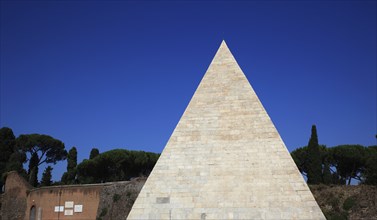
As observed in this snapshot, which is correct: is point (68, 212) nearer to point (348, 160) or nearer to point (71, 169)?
point (71, 169)

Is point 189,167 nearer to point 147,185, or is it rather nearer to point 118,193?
point 147,185

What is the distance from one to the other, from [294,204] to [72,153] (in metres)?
28.5

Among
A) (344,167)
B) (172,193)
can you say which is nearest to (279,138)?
(172,193)

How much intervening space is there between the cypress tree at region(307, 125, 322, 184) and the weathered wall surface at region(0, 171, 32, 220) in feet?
60.7

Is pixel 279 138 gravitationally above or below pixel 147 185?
above

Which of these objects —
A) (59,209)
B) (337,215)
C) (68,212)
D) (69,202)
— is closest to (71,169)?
(59,209)

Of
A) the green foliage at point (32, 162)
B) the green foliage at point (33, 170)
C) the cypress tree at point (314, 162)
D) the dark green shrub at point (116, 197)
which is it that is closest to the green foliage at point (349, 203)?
the cypress tree at point (314, 162)

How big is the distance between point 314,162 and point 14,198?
20029mm

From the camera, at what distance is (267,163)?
832cm

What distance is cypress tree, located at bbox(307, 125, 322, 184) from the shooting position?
62.5 ft

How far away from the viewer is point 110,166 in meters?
31.0

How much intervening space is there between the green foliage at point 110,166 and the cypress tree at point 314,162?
16.3 metres

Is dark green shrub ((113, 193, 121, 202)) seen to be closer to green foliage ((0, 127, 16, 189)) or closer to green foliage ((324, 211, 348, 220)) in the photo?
green foliage ((324, 211, 348, 220))

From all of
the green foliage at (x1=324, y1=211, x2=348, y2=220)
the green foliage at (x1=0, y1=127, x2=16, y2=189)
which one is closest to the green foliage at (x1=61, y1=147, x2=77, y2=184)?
the green foliage at (x1=0, y1=127, x2=16, y2=189)
